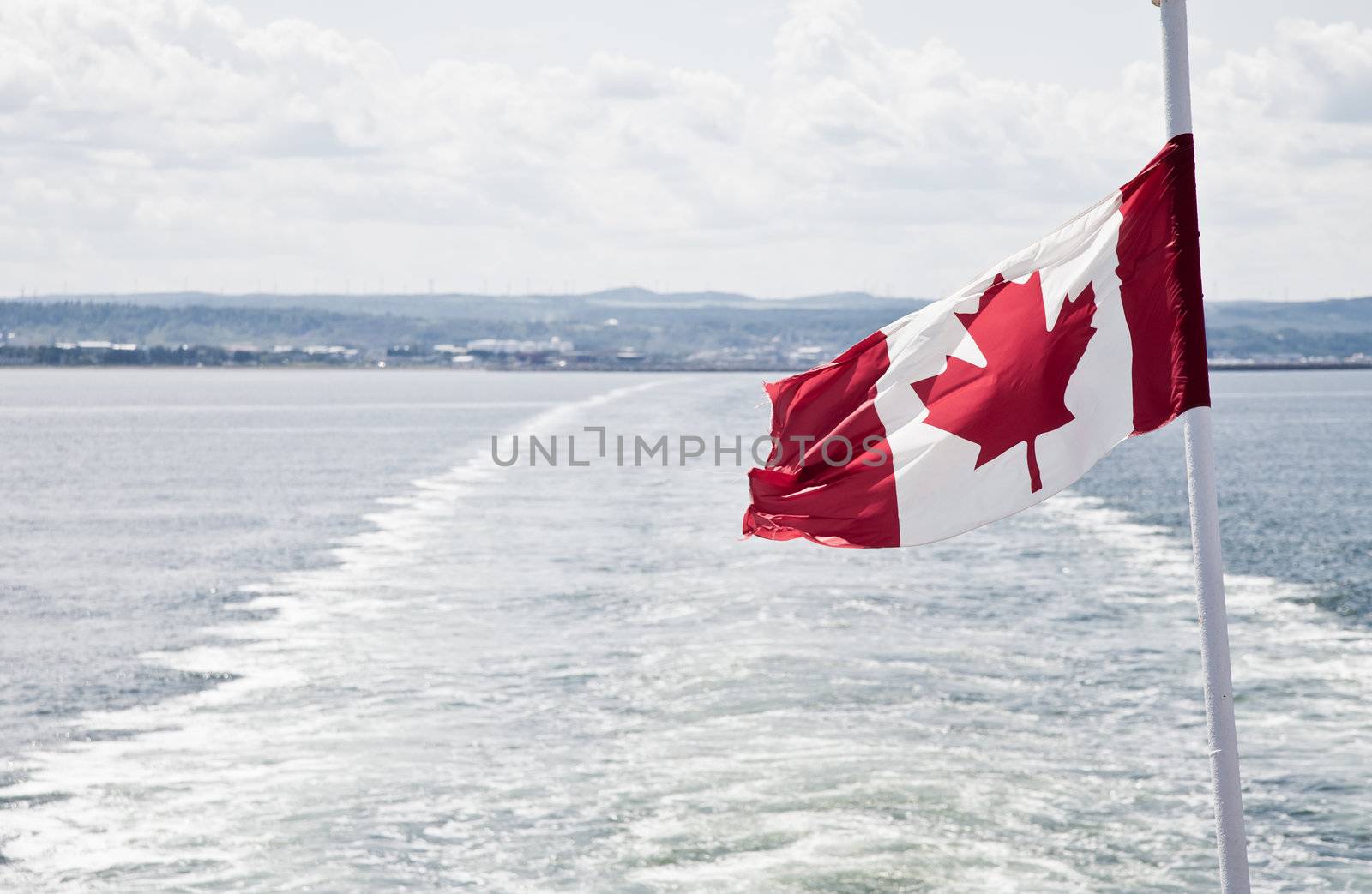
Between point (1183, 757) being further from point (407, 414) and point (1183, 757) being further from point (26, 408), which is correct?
point (26, 408)

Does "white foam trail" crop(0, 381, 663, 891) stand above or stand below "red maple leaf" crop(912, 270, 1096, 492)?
below

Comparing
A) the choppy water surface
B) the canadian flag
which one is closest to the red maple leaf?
the canadian flag

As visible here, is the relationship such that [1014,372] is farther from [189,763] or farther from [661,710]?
[189,763]

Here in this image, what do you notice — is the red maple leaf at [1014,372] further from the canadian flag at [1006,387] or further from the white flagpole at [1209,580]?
the white flagpole at [1209,580]

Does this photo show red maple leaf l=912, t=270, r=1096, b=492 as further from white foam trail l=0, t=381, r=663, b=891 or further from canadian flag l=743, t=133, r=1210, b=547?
white foam trail l=0, t=381, r=663, b=891

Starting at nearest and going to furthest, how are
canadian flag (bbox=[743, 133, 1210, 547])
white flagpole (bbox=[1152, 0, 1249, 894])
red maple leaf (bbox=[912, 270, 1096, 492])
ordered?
white flagpole (bbox=[1152, 0, 1249, 894]) < canadian flag (bbox=[743, 133, 1210, 547]) < red maple leaf (bbox=[912, 270, 1096, 492])

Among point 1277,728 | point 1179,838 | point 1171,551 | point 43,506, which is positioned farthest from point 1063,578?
point 43,506

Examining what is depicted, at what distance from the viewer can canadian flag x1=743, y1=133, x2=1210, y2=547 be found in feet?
25.9

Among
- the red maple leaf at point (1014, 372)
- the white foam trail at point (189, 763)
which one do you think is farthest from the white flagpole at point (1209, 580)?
the white foam trail at point (189, 763)

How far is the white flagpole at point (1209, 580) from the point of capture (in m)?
7.36

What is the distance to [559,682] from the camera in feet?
76.3

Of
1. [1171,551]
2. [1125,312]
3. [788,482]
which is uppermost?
[1125,312]

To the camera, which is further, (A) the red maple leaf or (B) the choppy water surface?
(B) the choppy water surface

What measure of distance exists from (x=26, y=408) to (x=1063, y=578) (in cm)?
17921
